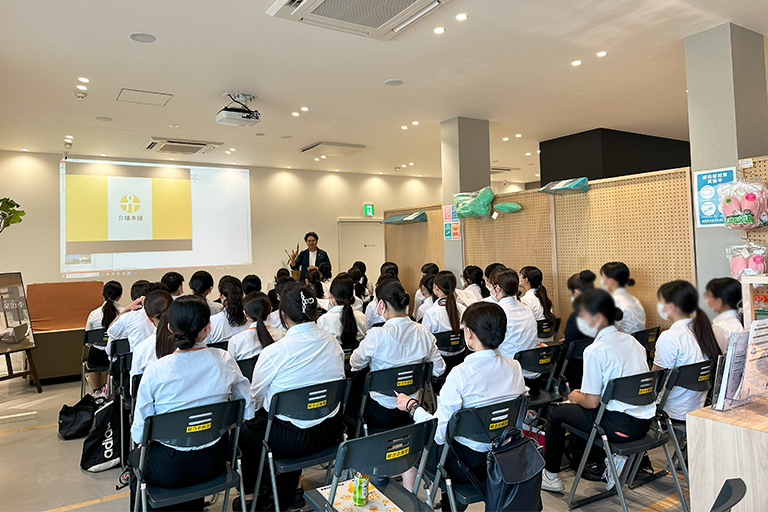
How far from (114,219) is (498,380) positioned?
28.1 feet

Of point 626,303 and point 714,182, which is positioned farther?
point 714,182

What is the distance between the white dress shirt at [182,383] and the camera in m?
2.17

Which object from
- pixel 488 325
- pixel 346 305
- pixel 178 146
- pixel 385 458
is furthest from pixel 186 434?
pixel 178 146

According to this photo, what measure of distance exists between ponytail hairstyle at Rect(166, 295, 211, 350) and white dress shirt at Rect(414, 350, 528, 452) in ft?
3.39

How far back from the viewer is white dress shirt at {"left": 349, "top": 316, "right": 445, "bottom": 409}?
2.95 meters

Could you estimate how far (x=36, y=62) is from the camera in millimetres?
4520

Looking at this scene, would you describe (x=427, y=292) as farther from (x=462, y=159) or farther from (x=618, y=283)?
(x=618, y=283)

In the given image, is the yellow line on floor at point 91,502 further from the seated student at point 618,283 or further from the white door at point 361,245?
the white door at point 361,245

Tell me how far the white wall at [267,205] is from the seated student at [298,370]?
7.66 meters

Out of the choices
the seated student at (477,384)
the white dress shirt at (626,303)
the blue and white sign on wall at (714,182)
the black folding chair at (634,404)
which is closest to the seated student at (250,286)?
the seated student at (477,384)

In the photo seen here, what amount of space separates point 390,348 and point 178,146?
6.20 meters

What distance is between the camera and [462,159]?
22.5 feet

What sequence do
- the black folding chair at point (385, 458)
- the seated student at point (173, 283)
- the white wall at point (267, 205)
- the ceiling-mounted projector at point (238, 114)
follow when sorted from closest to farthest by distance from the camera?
the black folding chair at point (385, 458) < the seated student at point (173, 283) < the ceiling-mounted projector at point (238, 114) < the white wall at point (267, 205)

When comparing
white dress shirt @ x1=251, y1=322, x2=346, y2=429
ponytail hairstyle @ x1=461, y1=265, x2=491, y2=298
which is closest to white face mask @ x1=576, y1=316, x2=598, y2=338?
white dress shirt @ x1=251, y1=322, x2=346, y2=429
